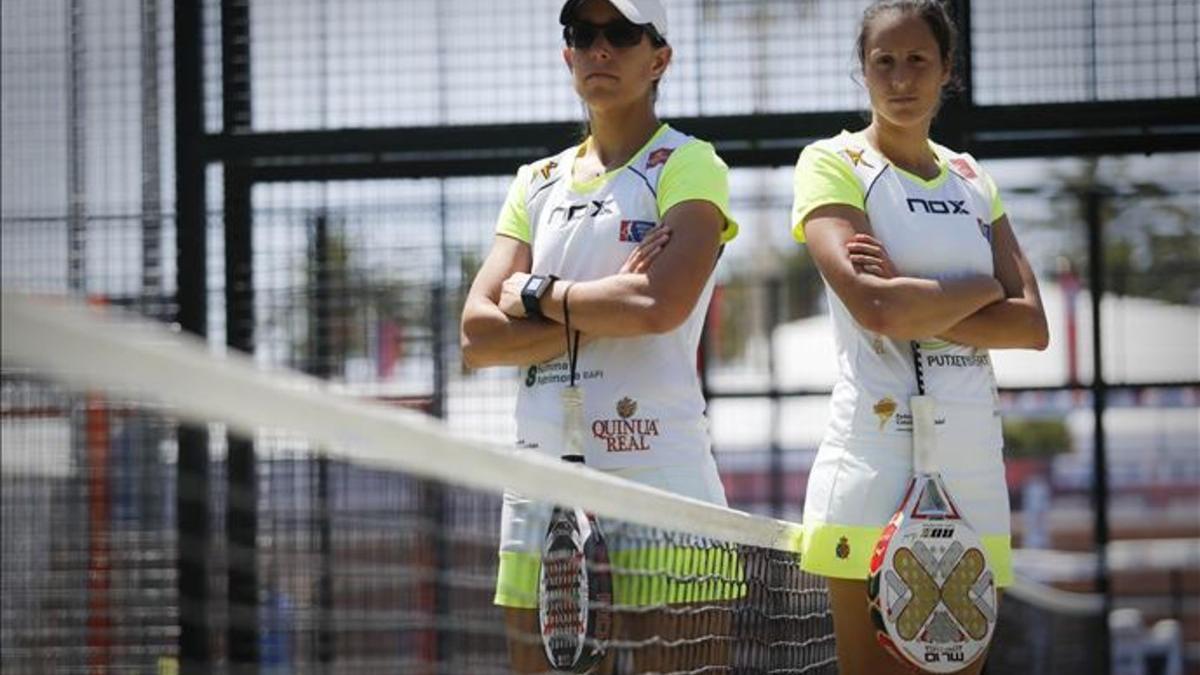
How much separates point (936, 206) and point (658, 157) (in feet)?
1.97

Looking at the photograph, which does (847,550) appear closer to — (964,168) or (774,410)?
(964,168)

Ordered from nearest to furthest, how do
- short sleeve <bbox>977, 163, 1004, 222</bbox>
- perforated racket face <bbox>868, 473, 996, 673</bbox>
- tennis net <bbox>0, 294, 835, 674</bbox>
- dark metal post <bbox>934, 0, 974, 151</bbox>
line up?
tennis net <bbox>0, 294, 835, 674</bbox>, perforated racket face <bbox>868, 473, 996, 673</bbox>, short sleeve <bbox>977, 163, 1004, 222</bbox>, dark metal post <bbox>934, 0, 974, 151</bbox>

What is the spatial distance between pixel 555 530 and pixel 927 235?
106 cm

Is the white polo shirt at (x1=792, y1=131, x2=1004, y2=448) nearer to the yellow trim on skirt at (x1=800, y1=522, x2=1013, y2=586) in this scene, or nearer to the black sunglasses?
the yellow trim on skirt at (x1=800, y1=522, x2=1013, y2=586)

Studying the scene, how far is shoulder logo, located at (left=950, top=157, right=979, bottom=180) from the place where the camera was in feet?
15.6

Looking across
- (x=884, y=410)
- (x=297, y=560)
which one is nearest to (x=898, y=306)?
(x=884, y=410)

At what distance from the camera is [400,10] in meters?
5.72

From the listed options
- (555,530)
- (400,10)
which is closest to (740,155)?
(400,10)

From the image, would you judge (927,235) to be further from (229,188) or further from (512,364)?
(229,188)

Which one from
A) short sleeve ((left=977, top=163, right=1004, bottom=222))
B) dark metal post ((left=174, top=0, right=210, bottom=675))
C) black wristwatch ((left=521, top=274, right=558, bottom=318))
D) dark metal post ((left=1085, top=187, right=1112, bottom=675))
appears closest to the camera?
black wristwatch ((left=521, top=274, right=558, bottom=318))

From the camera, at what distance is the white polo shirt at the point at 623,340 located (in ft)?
14.8

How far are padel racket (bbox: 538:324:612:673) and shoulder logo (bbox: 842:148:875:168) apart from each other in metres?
1.03

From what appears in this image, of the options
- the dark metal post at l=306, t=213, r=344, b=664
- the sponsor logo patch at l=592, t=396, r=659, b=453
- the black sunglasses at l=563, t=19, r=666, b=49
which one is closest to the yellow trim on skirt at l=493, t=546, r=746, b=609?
the sponsor logo patch at l=592, t=396, r=659, b=453

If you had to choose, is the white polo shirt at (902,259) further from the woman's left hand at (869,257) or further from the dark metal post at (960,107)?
the dark metal post at (960,107)
